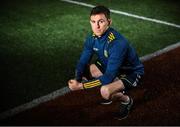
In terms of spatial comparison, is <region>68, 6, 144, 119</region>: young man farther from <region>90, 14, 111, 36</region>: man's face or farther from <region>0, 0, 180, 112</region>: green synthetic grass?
<region>0, 0, 180, 112</region>: green synthetic grass

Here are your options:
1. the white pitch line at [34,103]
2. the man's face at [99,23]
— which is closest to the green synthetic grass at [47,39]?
the white pitch line at [34,103]

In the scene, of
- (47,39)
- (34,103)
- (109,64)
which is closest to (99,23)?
(109,64)

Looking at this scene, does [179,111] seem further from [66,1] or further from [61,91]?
[66,1]

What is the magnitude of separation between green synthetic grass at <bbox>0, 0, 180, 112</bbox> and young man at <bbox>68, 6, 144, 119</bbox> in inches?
39.0

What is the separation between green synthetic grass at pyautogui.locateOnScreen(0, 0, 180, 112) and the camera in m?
5.80

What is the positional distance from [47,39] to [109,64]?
10.8 feet

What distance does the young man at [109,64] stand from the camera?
181 inches

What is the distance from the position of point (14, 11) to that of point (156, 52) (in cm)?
400

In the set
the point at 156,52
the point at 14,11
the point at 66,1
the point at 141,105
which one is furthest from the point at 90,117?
the point at 66,1

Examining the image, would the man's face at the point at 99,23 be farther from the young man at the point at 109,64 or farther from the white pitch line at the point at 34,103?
the white pitch line at the point at 34,103

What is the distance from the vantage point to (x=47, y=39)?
767 centimetres

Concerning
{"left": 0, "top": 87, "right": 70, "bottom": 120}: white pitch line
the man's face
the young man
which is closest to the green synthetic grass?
{"left": 0, "top": 87, "right": 70, "bottom": 120}: white pitch line

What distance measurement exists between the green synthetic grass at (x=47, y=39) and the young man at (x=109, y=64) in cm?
99

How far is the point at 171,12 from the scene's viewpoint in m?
9.77
